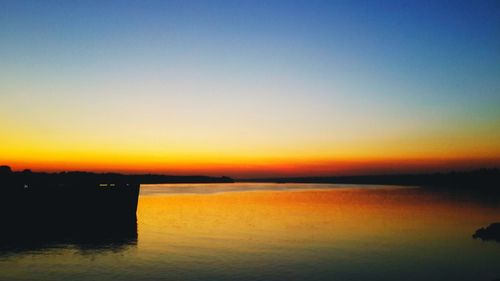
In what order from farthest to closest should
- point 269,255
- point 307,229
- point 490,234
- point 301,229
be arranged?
point 307,229 → point 301,229 → point 490,234 → point 269,255

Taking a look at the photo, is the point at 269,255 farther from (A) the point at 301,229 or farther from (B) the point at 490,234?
(B) the point at 490,234

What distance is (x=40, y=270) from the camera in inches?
1096

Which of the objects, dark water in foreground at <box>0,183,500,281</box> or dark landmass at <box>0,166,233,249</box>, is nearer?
dark water in foreground at <box>0,183,500,281</box>

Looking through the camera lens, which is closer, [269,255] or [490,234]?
[269,255]

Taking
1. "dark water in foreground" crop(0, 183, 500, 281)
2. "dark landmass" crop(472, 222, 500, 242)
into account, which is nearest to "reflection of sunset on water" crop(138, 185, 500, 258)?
"dark water in foreground" crop(0, 183, 500, 281)

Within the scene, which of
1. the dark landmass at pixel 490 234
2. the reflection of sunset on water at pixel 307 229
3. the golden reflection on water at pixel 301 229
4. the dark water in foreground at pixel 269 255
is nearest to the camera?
the dark water in foreground at pixel 269 255

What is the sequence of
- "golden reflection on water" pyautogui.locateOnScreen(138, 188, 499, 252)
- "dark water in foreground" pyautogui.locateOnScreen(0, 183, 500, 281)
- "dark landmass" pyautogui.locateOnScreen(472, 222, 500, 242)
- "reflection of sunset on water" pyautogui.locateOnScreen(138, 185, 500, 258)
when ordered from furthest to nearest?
1. "dark landmass" pyautogui.locateOnScreen(472, 222, 500, 242)
2. "reflection of sunset on water" pyautogui.locateOnScreen(138, 185, 500, 258)
3. "golden reflection on water" pyautogui.locateOnScreen(138, 188, 499, 252)
4. "dark water in foreground" pyautogui.locateOnScreen(0, 183, 500, 281)

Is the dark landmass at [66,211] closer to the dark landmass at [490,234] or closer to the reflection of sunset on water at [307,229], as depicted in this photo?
the reflection of sunset on water at [307,229]

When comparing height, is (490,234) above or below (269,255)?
below

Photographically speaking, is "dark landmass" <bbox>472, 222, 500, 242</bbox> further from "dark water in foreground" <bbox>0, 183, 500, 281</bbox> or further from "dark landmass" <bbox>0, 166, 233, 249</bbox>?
"dark landmass" <bbox>0, 166, 233, 249</bbox>

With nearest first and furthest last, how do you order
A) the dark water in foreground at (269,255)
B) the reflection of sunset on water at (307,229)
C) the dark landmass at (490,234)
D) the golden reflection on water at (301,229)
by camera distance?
the dark water in foreground at (269,255), the golden reflection on water at (301,229), the reflection of sunset on water at (307,229), the dark landmass at (490,234)

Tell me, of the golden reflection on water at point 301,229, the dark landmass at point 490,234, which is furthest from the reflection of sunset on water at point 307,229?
the dark landmass at point 490,234

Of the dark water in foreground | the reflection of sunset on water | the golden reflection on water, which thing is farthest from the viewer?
the reflection of sunset on water

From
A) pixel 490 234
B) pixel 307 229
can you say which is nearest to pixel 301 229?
pixel 307 229
